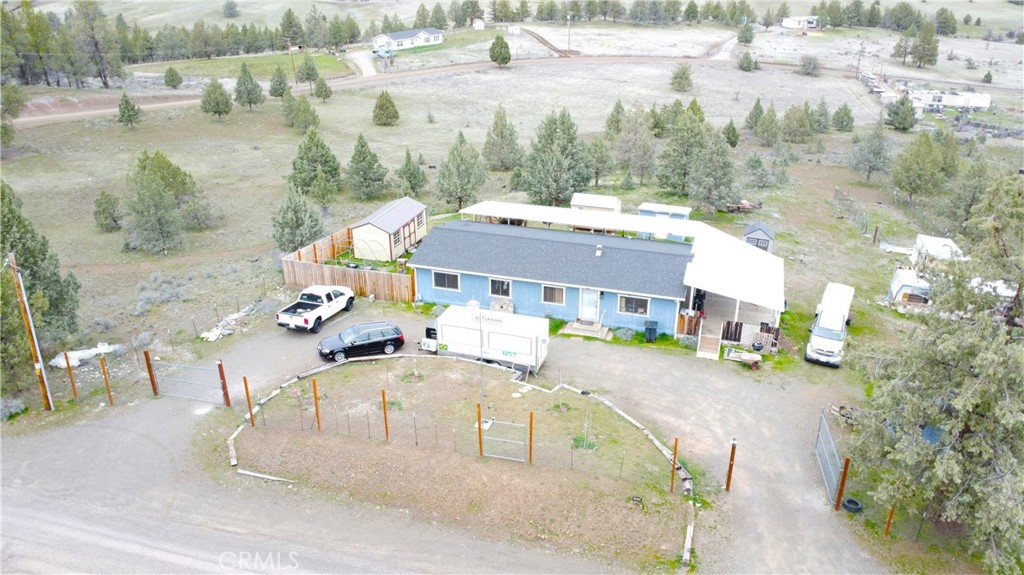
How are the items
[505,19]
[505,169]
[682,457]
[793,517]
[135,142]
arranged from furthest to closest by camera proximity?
[505,19]
[135,142]
[505,169]
[682,457]
[793,517]

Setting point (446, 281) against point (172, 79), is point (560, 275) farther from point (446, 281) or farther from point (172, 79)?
point (172, 79)

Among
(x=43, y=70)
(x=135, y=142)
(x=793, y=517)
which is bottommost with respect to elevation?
(x=793, y=517)

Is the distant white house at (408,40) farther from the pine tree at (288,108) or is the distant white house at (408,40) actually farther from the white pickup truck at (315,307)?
the white pickup truck at (315,307)

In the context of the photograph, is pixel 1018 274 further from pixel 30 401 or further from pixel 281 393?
pixel 30 401

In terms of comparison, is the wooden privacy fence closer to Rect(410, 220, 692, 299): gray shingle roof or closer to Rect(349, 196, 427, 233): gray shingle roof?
Rect(410, 220, 692, 299): gray shingle roof

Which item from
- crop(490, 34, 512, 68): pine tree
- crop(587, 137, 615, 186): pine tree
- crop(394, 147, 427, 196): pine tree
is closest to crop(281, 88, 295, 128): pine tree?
crop(394, 147, 427, 196): pine tree

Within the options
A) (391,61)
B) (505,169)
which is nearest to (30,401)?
(505,169)
